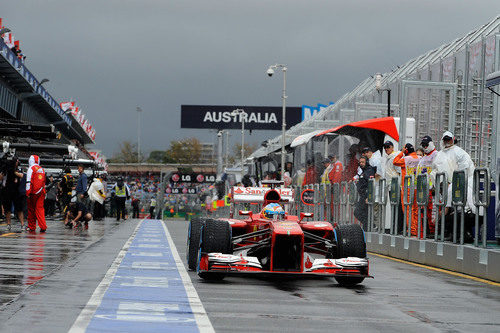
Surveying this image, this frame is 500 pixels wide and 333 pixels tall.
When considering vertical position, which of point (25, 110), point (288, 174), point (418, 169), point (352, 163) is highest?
point (25, 110)

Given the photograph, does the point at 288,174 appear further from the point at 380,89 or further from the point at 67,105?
the point at 67,105

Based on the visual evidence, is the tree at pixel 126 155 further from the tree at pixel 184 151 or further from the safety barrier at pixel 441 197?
the safety barrier at pixel 441 197

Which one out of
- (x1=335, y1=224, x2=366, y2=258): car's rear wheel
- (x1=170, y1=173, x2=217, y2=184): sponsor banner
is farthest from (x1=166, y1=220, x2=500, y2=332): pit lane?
(x1=170, y1=173, x2=217, y2=184): sponsor banner

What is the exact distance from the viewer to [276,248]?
10.8 metres

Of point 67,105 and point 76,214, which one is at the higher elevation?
point 67,105

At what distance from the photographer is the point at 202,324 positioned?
7.23m

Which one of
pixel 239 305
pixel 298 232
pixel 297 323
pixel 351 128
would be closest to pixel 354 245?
pixel 298 232

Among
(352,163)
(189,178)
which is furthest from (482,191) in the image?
(189,178)

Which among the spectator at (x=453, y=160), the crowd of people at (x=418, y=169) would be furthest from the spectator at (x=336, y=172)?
the spectator at (x=453, y=160)

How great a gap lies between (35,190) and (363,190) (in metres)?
7.44

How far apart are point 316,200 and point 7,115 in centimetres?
2456

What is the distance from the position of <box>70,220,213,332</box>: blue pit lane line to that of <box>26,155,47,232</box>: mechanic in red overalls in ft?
28.4

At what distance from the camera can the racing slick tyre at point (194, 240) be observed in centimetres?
1177

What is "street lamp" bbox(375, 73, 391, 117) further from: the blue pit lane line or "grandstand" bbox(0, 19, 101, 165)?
the blue pit lane line
